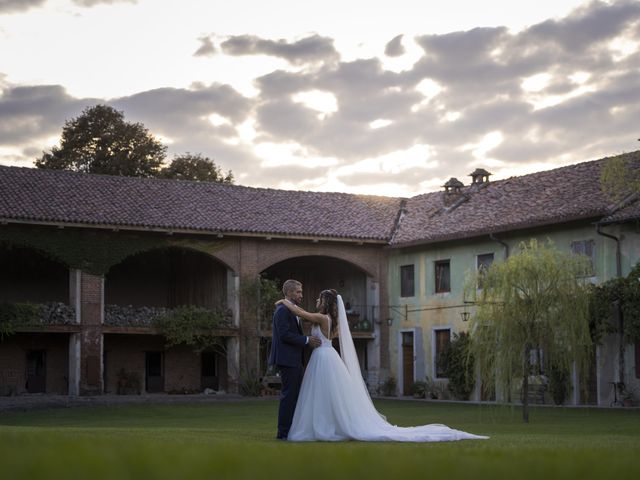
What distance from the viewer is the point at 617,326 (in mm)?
28984

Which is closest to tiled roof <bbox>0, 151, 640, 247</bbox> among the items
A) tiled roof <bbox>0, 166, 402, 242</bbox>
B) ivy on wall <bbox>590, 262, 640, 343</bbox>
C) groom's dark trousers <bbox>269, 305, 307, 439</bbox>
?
tiled roof <bbox>0, 166, 402, 242</bbox>

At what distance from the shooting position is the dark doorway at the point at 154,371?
126 feet

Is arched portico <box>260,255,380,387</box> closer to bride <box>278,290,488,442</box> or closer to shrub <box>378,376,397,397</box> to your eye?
shrub <box>378,376,397,397</box>

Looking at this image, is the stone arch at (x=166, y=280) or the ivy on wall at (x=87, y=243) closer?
the ivy on wall at (x=87, y=243)

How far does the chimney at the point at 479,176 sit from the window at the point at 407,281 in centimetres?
399

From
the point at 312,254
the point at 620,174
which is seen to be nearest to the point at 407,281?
the point at 312,254

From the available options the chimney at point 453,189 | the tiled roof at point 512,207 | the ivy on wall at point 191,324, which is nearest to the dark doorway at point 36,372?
the ivy on wall at point 191,324

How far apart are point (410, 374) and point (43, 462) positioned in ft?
113

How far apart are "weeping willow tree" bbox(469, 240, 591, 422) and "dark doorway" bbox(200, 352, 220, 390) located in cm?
1818

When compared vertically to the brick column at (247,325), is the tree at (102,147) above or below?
above

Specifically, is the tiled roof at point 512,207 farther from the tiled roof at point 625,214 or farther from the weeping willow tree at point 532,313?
the weeping willow tree at point 532,313

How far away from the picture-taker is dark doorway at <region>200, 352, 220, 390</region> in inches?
1545

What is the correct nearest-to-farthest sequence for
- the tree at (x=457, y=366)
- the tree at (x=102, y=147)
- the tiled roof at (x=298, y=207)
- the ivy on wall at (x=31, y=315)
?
the ivy on wall at (x=31, y=315) < the tiled roof at (x=298, y=207) < the tree at (x=457, y=366) < the tree at (x=102, y=147)

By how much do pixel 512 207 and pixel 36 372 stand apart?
54.3 feet
